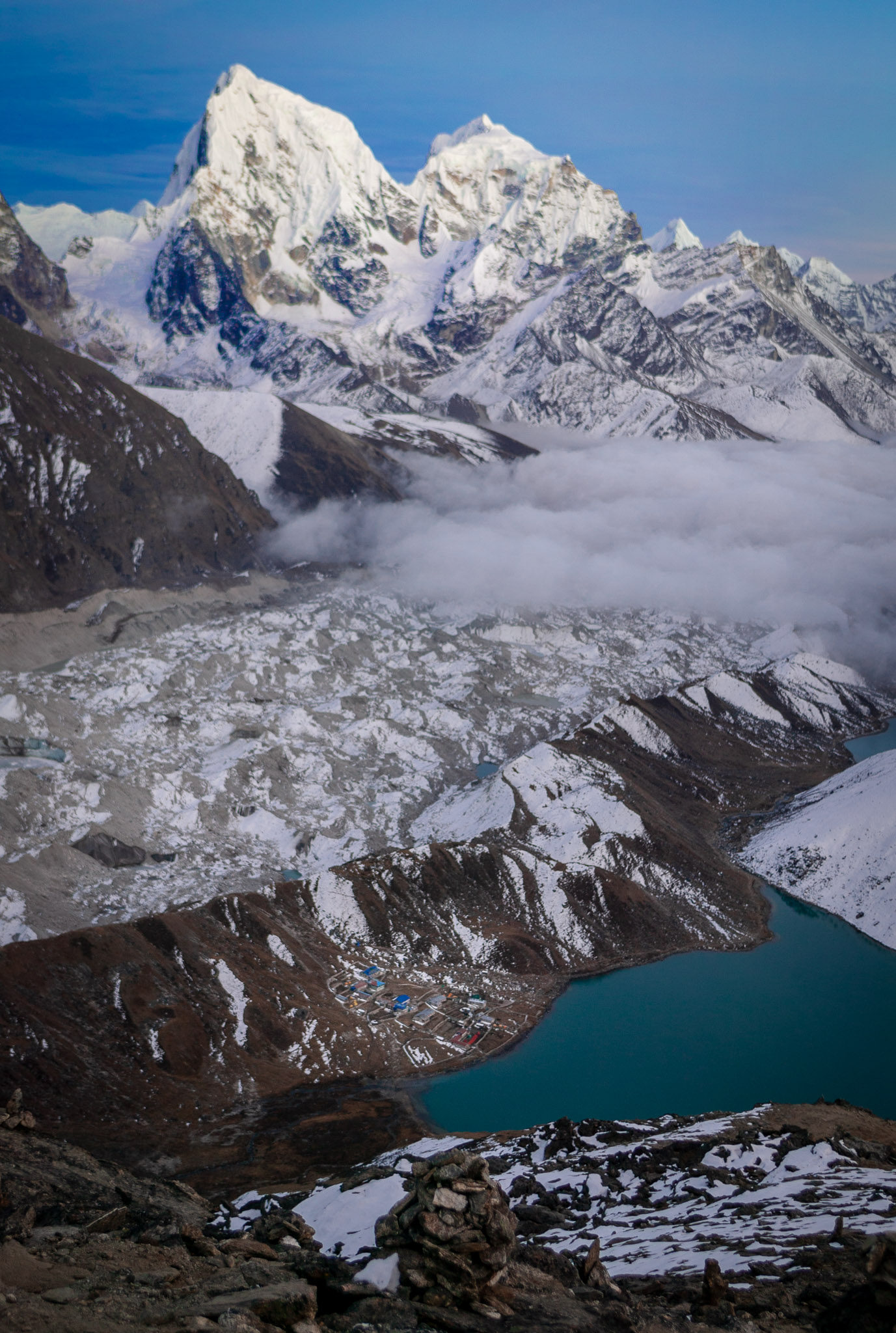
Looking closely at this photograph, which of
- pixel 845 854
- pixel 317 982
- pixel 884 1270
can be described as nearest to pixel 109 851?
pixel 317 982

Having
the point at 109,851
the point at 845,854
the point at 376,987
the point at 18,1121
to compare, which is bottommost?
the point at 376,987

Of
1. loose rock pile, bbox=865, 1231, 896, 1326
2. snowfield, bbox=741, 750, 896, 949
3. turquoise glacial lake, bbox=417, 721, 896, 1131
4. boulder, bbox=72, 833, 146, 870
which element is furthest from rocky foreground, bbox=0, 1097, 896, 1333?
snowfield, bbox=741, 750, 896, 949

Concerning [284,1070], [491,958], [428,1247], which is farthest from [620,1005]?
[428,1247]

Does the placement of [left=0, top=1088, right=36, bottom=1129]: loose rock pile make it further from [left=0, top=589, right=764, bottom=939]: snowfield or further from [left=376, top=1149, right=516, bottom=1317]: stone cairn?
[left=0, top=589, right=764, bottom=939]: snowfield

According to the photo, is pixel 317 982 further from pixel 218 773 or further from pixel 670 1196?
pixel 218 773

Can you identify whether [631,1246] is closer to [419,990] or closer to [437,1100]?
[437,1100]
